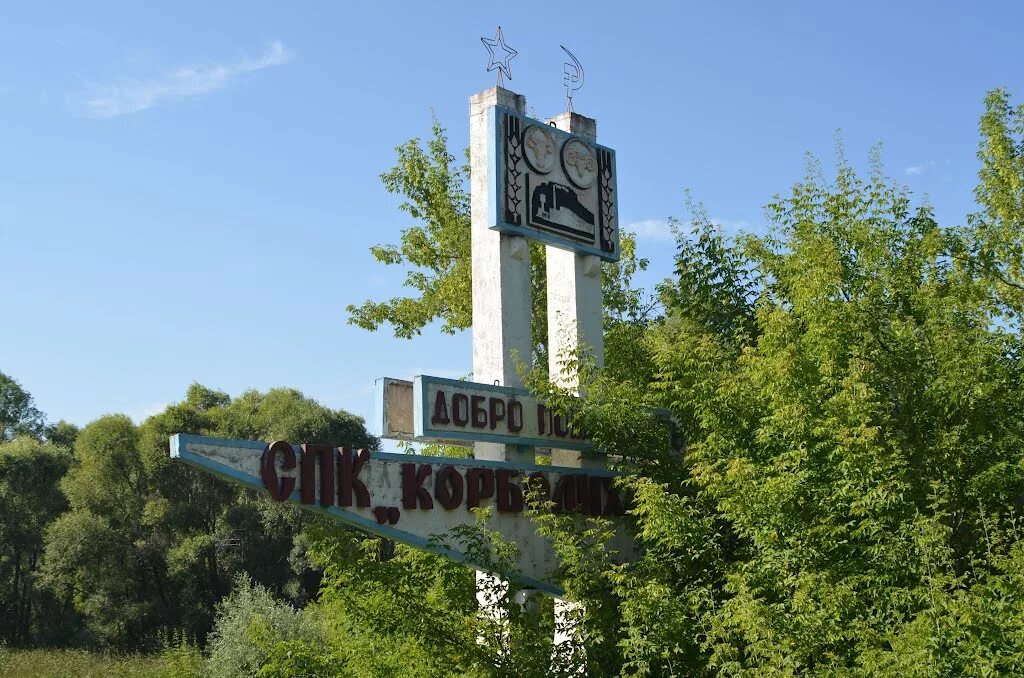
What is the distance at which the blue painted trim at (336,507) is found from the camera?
1247 cm

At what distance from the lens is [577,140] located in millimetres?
18391

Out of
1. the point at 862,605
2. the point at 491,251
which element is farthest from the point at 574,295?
the point at 862,605

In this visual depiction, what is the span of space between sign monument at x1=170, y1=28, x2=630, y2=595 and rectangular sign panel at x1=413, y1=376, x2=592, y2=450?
2 cm

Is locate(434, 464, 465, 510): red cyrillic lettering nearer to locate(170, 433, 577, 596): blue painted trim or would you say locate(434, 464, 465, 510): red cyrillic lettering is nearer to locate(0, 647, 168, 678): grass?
locate(170, 433, 577, 596): blue painted trim

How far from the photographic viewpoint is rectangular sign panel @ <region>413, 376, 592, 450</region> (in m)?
14.9

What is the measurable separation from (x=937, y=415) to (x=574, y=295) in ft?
17.5

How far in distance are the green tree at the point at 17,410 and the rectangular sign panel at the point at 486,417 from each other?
6544 centimetres

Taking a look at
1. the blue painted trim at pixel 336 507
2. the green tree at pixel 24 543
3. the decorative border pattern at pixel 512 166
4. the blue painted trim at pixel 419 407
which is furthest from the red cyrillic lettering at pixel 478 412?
the green tree at pixel 24 543

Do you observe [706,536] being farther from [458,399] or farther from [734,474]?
[458,399]

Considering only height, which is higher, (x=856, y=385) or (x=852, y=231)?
(x=852, y=231)

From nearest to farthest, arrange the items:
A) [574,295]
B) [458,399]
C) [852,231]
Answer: [458,399], [574,295], [852,231]

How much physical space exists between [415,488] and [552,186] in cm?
537

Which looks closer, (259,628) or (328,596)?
(328,596)

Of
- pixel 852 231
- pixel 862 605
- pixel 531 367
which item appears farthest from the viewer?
pixel 852 231
